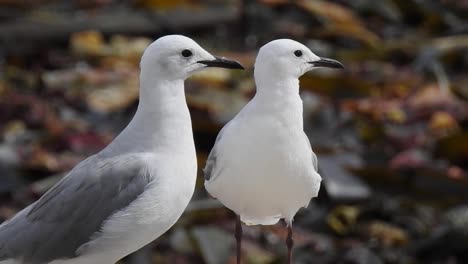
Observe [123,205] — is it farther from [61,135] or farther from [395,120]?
[395,120]

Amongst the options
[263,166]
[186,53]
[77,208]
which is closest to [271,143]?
[263,166]

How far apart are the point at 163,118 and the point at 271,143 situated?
0.92 ft

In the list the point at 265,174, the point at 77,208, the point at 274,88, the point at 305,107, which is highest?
the point at 274,88

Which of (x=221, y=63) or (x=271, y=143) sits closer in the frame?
(x=271, y=143)

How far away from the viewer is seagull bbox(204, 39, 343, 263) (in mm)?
2852

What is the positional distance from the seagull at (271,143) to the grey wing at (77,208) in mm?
323

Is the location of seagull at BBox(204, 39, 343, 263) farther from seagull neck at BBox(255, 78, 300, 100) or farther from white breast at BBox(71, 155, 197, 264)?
white breast at BBox(71, 155, 197, 264)

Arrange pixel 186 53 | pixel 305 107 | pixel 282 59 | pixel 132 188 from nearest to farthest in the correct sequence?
pixel 282 59, pixel 186 53, pixel 132 188, pixel 305 107

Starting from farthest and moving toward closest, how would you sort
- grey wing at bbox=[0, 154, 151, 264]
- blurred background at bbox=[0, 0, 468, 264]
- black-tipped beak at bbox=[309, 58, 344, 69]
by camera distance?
1. blurred background at bbox=[0, 0, 468, 264]
2. grey wing at bbox=[0, 154, 151, 264]
3. black-tipped beak at bbox=[309, 58, 344, 69]

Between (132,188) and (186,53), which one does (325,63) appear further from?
(132,188)

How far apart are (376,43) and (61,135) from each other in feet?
11.1

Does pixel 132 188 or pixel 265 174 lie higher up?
pixel 265 174

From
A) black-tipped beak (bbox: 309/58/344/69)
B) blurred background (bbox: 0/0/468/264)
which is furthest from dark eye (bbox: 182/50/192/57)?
blurred background (bbox: 0/0/468/264)

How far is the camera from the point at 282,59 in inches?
112
